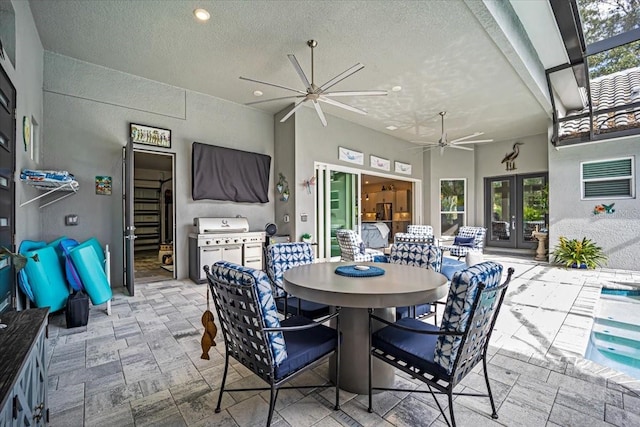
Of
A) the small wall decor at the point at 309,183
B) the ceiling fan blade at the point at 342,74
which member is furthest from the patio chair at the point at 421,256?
the small wall decor at the point at 309,183

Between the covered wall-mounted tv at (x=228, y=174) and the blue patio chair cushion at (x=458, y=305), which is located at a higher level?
the covered wall-mounted tv at (x=228, y=174)

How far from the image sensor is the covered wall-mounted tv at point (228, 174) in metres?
5.12

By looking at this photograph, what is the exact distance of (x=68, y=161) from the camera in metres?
4.12

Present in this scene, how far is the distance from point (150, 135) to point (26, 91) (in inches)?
70.0

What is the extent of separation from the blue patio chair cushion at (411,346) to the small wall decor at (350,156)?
510 cm

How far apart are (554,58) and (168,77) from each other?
641 centimetres

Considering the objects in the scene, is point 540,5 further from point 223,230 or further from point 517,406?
point 223,230

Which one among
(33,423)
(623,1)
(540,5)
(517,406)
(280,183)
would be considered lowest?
(517,406)

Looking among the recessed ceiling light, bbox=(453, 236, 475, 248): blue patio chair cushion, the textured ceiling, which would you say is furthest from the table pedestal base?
bbox=(453, 236, 475, 248): blue patio chair cushion

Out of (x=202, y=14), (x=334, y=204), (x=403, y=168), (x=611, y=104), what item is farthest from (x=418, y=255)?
(x=611, y=104)

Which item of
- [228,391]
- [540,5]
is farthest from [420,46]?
[228,391]

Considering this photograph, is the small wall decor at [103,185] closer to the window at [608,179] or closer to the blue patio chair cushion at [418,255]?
the blue patio chair cushion at [418,255]

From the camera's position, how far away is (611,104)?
5816 mm

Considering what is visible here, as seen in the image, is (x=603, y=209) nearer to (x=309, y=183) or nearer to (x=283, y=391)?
(x=309, y=183)
